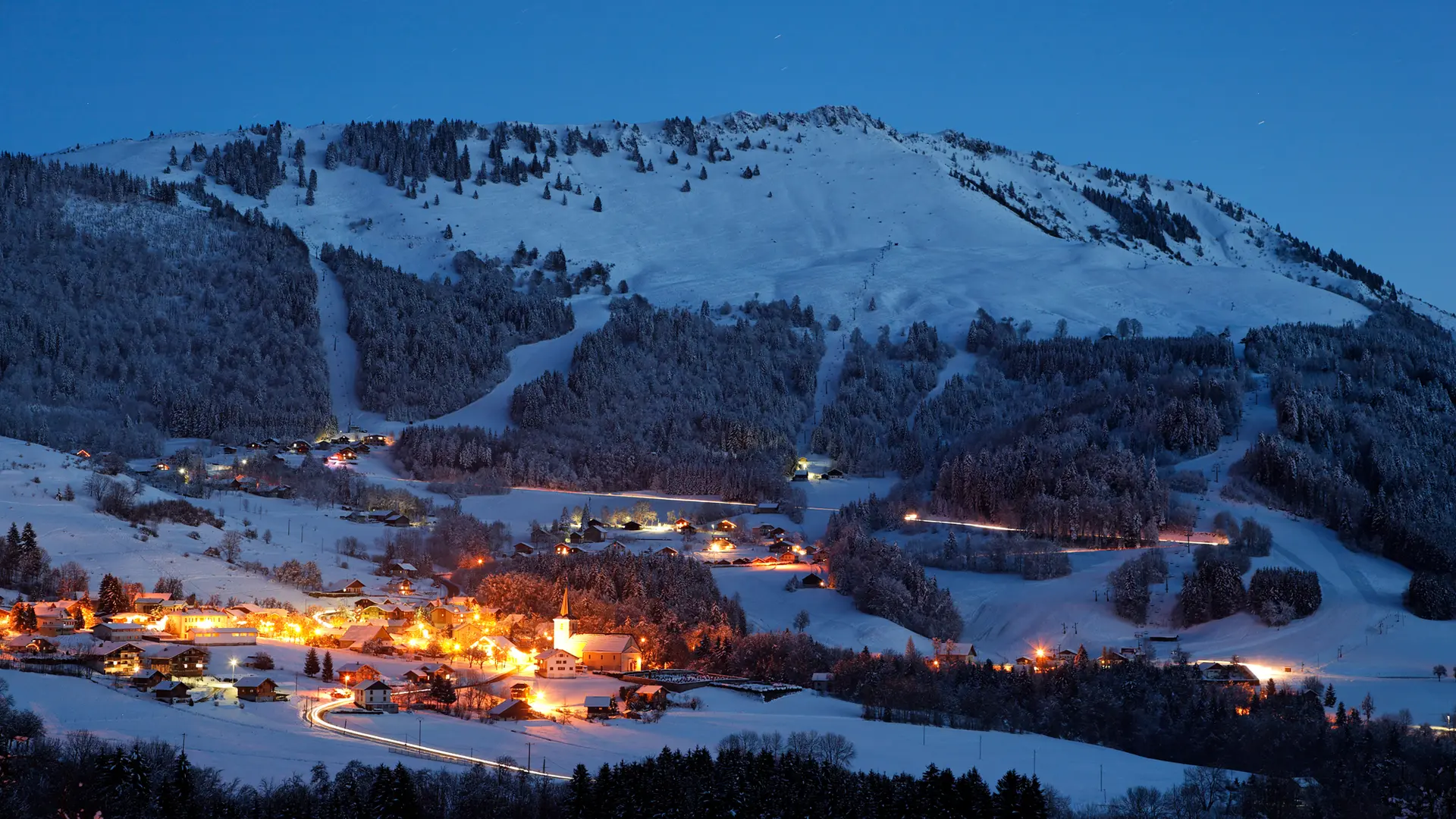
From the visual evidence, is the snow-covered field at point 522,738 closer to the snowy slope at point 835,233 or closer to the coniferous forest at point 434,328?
the coniferous forest at point 434,328

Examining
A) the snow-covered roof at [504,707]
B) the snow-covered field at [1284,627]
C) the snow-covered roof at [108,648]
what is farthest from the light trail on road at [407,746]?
the snow-covered field at [1284,627]

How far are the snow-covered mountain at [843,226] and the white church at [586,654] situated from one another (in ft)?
205

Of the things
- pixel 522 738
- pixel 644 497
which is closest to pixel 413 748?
pixel 522 738

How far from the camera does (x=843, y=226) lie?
492ft

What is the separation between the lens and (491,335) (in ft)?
388

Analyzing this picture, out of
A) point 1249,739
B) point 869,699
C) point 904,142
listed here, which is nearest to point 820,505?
point 869,699

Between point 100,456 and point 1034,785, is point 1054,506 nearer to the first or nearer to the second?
point 1034,785

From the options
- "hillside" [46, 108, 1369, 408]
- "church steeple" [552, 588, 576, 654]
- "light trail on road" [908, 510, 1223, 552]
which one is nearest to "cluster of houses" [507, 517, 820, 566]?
"light trail on road" [908, 510, 1223, 552]

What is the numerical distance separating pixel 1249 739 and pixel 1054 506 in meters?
30.5

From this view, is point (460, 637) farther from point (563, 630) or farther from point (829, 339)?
point (829, 339)

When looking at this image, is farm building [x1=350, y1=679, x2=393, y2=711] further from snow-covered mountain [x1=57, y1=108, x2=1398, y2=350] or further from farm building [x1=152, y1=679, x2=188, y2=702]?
snow-covered mountain [x1=57, y1=108, x2=1398, y2=350]

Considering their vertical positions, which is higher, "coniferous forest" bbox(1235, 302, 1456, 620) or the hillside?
the hillside

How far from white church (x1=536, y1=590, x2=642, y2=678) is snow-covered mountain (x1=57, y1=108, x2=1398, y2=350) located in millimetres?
62493

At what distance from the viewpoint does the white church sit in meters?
56.9
